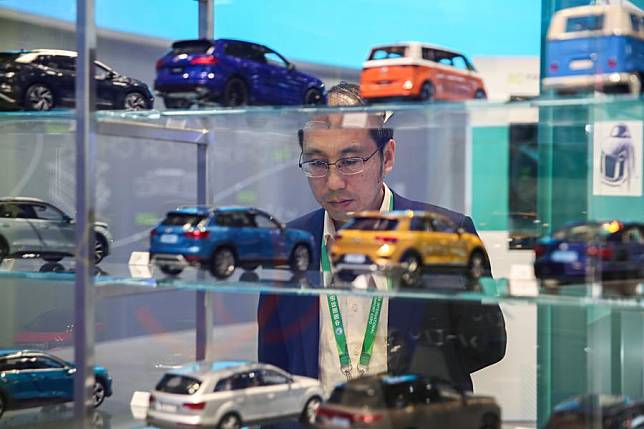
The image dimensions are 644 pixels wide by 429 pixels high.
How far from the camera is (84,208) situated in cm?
309

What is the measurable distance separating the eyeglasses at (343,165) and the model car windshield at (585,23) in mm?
1062

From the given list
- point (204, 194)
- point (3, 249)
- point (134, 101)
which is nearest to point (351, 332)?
point (204, 194)

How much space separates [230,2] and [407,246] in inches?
59.1

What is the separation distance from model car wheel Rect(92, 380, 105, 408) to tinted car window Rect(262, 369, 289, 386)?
64 centimetres

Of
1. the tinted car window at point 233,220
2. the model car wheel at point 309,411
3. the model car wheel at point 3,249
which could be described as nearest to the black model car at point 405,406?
the model car wheel at point 309,411

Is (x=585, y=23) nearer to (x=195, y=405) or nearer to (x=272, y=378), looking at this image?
(x=272, y=378)

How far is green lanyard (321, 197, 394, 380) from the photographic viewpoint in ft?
11.2

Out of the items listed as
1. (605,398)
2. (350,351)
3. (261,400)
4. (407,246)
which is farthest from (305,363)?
(605,398)

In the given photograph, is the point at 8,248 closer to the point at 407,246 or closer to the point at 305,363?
the point at 305,363

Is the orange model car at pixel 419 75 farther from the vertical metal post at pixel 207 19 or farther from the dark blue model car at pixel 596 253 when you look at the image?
the vertical metal post at pixel 207 19

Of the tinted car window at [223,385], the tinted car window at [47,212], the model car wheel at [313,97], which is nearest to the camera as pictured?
the tinted car window at [223,385]

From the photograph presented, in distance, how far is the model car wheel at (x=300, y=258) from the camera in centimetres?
311

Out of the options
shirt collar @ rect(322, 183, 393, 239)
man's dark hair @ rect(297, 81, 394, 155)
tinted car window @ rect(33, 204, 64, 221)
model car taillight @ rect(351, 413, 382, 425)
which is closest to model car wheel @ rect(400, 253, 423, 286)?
model car taillight @ rect(351, 413, 382, 425)

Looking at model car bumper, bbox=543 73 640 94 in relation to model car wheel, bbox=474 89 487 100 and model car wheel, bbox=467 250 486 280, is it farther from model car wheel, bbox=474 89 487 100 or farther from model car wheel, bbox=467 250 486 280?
model car wheel, bbox=467 250 486 280
